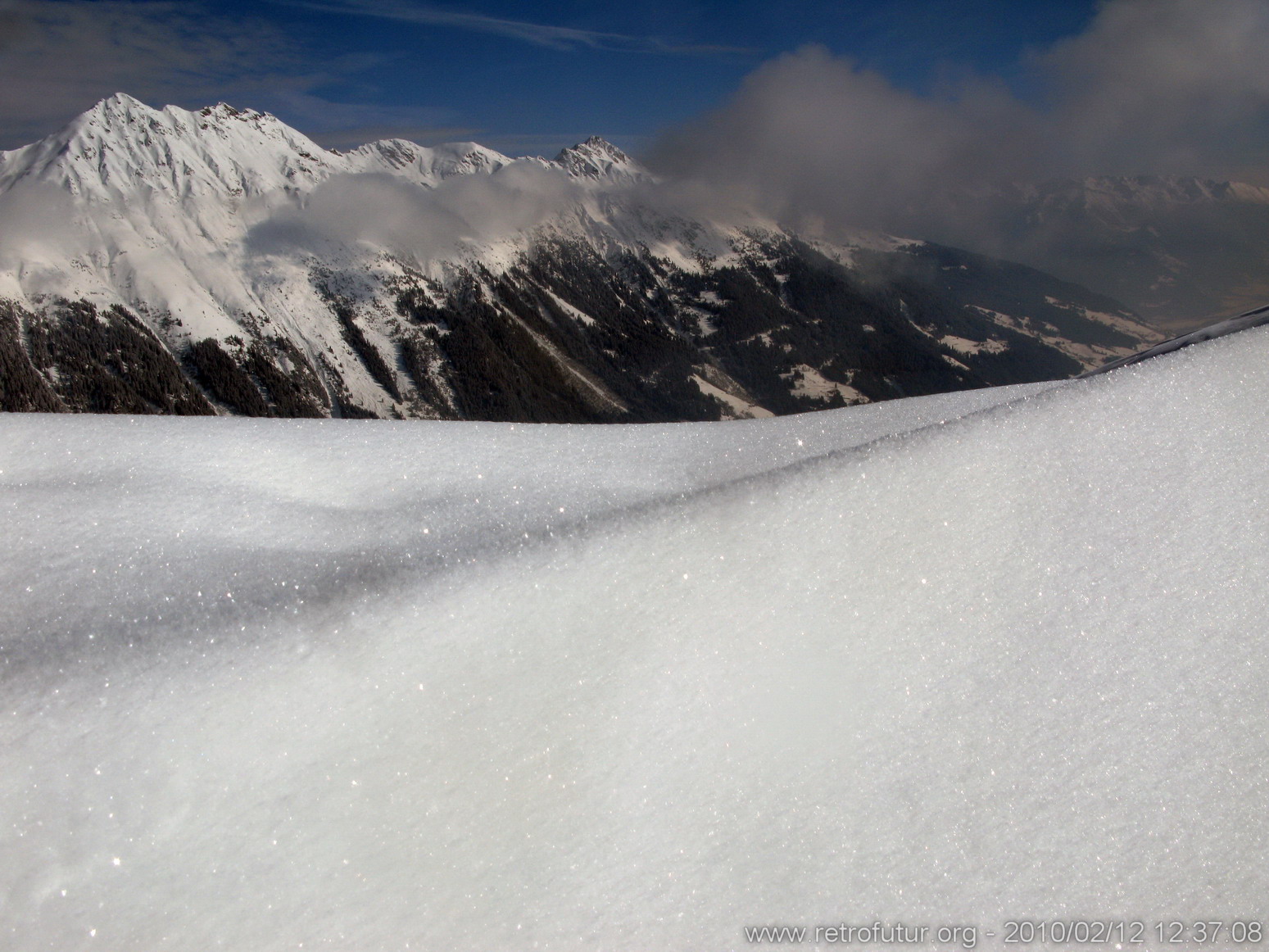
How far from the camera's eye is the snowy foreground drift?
4.32 ft

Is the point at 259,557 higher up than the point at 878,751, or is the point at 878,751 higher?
the point at 259,557

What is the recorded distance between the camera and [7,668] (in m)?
1.34

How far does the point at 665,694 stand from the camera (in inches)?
60.5

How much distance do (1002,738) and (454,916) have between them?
1.21 metres

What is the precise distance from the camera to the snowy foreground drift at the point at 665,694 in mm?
1316

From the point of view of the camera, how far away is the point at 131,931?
122cm

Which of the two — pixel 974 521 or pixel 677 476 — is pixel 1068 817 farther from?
pixel 677 476

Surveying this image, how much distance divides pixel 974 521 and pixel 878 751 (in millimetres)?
615

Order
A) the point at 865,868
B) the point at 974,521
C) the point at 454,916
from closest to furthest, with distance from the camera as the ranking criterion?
the point at 454,916 < the point at 865,868 < the point at 974,521

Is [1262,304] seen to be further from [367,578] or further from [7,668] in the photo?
[7,668]

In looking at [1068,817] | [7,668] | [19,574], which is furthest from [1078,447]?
[19,574]

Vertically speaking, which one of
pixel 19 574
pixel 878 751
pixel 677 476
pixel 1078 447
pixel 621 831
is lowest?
pixel 621 831

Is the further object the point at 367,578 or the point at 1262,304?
the point at 1262,304

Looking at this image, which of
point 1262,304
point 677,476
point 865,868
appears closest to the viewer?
point 865,868
